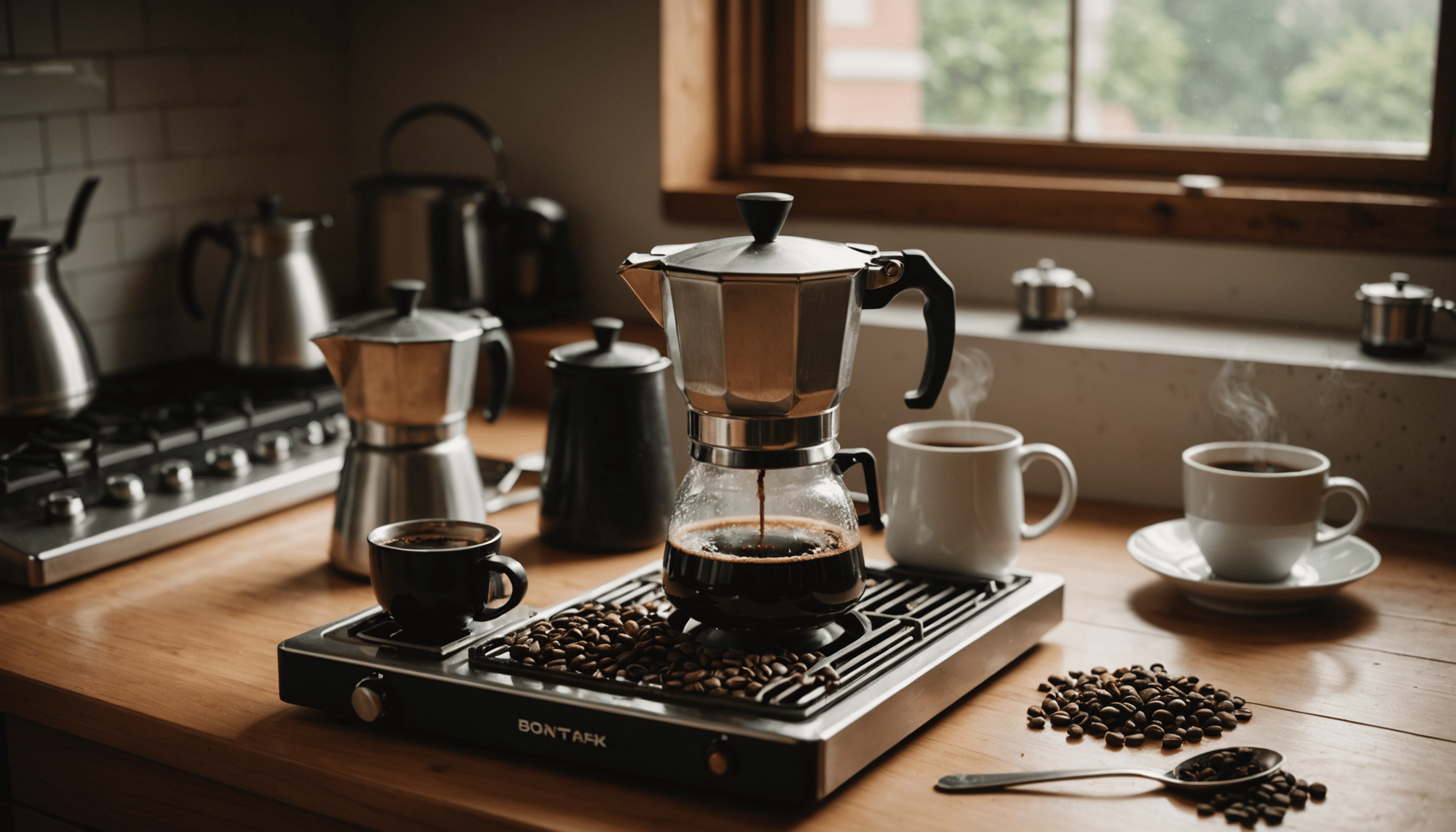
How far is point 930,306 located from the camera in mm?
997

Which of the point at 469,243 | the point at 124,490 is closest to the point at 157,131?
the point at 469,243

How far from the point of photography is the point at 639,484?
132cm

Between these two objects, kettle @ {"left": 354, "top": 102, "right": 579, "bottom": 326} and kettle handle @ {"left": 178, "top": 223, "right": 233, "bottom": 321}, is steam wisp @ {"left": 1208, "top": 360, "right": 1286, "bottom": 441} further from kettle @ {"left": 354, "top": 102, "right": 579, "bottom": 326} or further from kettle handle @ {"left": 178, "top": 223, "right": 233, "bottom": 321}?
kettle handle @ {"left": 178, "top": 223, "right": 233, "bottom": 321}

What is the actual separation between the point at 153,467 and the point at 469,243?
58cm

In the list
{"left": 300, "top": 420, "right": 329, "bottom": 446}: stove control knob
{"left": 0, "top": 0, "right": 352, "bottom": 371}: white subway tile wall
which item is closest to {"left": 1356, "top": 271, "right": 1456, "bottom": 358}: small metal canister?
{"left": 300, "top": 420, "right": 329, "bottom": 446}: stove control knob

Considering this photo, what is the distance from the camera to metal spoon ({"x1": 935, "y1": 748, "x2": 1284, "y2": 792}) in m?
0.87

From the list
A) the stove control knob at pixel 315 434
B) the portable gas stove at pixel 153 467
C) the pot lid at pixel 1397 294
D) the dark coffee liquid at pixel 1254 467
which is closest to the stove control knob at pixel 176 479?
the portable gas stove at pixel 153 467

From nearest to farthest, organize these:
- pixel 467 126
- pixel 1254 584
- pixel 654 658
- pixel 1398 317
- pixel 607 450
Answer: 1. pixel 654 658
2. pixel 1254 584
3. pixel 607 450
4. pixel 1398 317
5. pixel 467 126

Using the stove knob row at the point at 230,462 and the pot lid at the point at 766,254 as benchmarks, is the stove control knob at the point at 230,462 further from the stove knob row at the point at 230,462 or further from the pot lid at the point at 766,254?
the pot lid at the point at 766,254

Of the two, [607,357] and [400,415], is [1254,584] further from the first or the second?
[400,415]

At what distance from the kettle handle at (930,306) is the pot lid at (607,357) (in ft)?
1.19

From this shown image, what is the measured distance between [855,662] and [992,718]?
121 millimetres

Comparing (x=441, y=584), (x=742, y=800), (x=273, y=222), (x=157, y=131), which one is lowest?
A: (x=742, y=800)

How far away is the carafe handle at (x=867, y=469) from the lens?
1.00 meters
